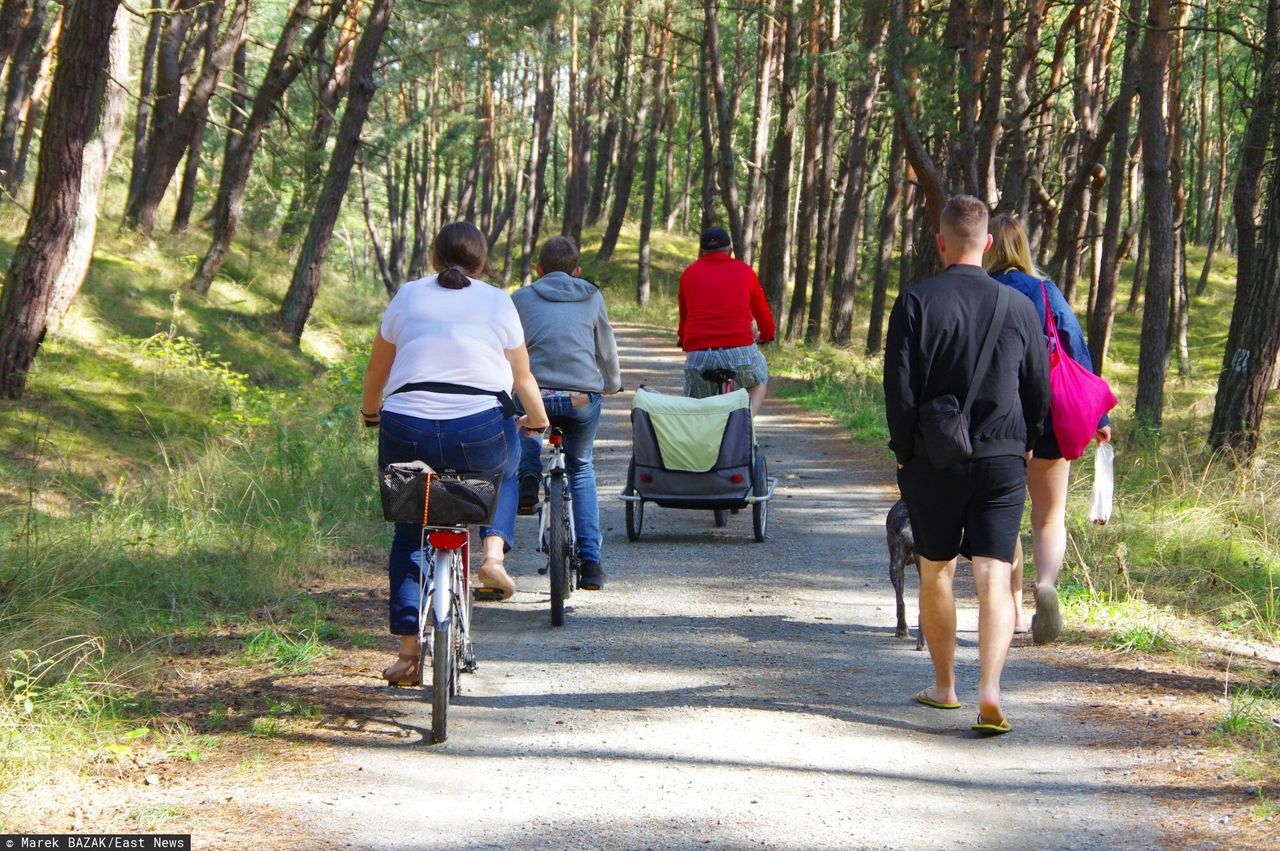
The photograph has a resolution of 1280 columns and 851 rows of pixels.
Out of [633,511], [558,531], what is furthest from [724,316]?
[558,531]

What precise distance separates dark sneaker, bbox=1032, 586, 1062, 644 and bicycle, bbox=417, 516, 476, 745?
280 centimetres

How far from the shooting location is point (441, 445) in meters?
5.42

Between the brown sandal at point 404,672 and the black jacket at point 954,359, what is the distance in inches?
92.7

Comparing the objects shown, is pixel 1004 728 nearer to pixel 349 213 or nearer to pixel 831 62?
A: pixel 831 62

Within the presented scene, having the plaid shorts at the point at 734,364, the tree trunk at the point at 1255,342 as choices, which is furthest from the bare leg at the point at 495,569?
the tree trunk at the point at 1255,342

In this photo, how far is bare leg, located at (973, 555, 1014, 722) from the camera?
5.36 m

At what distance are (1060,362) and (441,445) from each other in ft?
10.0

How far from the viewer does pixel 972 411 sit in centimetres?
530

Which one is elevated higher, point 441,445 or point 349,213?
point 349,213

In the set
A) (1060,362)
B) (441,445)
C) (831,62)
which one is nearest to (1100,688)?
(1060,362)

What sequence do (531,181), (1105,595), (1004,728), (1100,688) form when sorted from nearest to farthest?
1. (1004,728)
2. (1100,688)
3. (1105,595)
4. (531,181)

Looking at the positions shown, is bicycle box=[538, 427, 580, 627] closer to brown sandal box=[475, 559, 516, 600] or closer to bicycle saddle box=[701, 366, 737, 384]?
brown sandal box=[475, 559, 516, 600]

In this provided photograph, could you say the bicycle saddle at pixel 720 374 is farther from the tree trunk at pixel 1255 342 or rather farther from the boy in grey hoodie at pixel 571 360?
the tree trunk at pixel 1255 342

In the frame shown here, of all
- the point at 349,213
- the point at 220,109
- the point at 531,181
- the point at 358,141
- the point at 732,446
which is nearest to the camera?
the point at 732,446
